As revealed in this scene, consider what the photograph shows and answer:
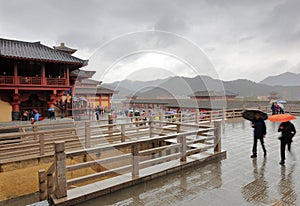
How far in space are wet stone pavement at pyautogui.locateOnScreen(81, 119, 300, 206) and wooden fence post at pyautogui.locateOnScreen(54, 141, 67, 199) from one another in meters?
0.42

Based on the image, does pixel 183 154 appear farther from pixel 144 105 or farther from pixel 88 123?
pixel 144 105

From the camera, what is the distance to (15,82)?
42.5ft

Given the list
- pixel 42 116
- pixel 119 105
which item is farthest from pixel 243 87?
pixel 42 116

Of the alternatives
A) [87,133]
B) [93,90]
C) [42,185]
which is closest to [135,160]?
[42,185]

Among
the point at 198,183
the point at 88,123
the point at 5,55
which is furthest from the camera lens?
the point at 5,55

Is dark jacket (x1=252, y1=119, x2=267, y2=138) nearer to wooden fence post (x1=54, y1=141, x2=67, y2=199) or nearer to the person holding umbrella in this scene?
the person holding umbrella

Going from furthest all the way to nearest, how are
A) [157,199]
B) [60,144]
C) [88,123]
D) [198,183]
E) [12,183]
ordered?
[88,123] → [12,183] → [198,183] → [157,199] → [60,144]

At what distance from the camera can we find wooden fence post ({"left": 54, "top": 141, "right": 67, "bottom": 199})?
10.2ft

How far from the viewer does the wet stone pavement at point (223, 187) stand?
3.27m

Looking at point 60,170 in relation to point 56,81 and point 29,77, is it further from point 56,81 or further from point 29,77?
point 56,81

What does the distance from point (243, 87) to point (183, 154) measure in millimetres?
50691

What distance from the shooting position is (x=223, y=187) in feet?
12.3

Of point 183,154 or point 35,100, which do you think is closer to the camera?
point 183,154

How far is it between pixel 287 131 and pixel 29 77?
14469mm
